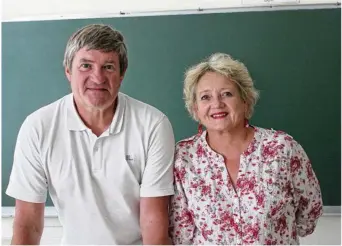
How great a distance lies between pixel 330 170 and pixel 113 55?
3.65ft

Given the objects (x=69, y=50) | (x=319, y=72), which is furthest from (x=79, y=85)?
(x=319, y=72)

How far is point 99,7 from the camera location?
178 cm

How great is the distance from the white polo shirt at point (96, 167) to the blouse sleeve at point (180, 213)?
3 centimetres

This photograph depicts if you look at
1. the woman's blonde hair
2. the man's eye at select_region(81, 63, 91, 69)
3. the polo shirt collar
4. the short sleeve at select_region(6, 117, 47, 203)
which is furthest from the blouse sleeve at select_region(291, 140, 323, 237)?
the short sleeve at select_region(6, 117, 47, 203)

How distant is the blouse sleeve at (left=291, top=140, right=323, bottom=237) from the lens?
1.32 meters

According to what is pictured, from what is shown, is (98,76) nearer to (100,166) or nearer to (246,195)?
(100,166)

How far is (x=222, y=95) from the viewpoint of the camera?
133 cm

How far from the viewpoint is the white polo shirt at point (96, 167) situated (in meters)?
1.31

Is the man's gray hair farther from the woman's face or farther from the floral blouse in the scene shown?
the floral blouse

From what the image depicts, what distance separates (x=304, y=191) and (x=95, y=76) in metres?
0.80

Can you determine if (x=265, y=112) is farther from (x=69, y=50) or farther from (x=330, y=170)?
(x=69, y=50)

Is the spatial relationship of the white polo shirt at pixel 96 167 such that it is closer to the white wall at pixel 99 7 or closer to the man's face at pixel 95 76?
the man's face at pixel 95 76

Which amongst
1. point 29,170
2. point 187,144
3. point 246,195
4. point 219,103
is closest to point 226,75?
point 219,103

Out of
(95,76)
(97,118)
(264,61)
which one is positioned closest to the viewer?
(95,76)
